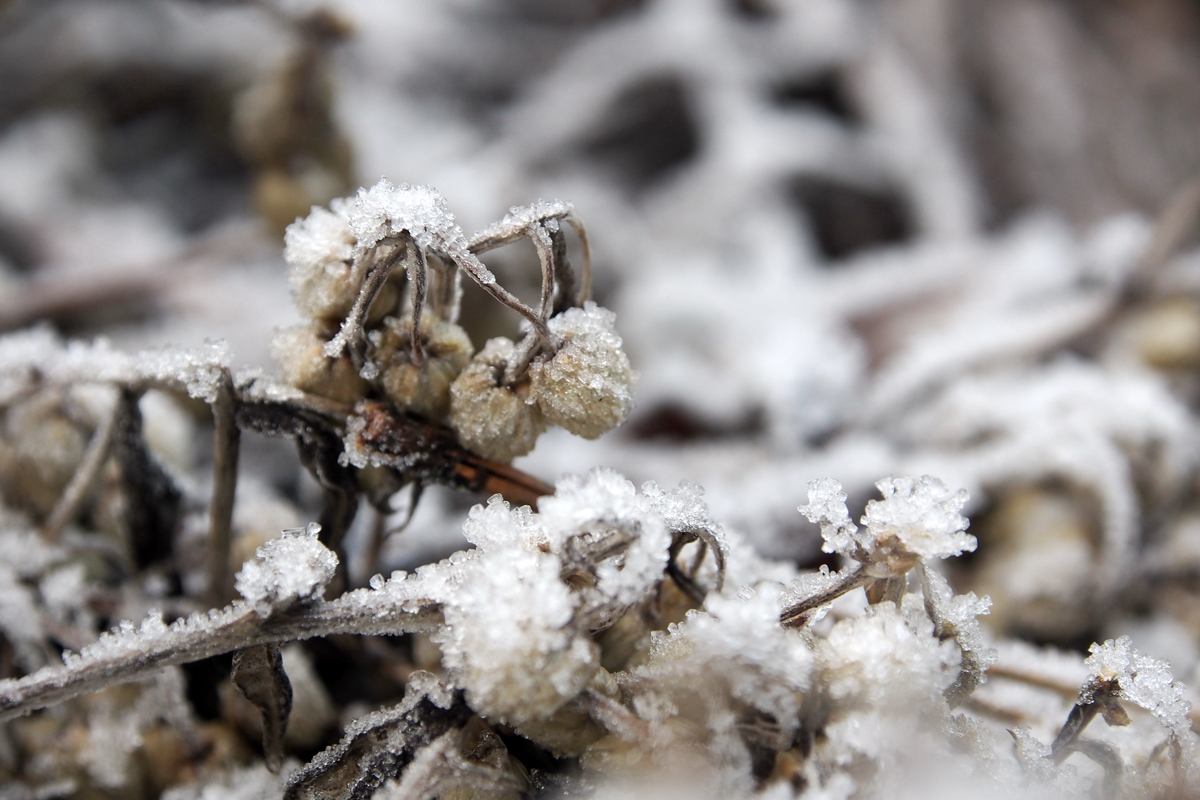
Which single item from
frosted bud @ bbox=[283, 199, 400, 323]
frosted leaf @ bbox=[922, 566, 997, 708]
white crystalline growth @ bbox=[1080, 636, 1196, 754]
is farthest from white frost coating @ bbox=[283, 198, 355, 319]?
white crystalline growth @ bbox=[1080, 636, 1196, 754]

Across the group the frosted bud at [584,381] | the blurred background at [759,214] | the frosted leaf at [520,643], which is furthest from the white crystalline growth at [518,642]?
the blurred background at [759,214]

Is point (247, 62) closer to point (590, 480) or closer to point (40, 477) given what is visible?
point (40, 477)

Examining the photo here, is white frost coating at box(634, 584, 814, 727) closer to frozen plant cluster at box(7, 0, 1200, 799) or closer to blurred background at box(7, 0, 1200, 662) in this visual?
frozen plant cluster at box(7, 0, 1200, 799)

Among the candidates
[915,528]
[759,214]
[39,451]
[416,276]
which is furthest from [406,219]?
[759,214]

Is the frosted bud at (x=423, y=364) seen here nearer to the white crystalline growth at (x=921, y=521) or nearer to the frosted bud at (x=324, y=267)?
the frosted bud at (x=324, y=267)

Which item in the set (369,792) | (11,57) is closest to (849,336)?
(369,792)

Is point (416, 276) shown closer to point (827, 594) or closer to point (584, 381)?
point (584, 381)
